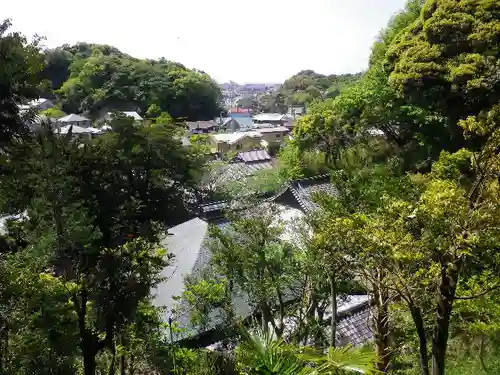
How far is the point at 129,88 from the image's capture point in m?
44.4

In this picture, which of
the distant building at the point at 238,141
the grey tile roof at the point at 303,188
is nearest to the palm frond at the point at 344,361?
the grey tile roof at the point at 303,188

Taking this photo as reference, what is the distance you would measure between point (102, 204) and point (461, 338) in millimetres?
7441

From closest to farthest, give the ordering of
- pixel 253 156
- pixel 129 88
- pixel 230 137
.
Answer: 1. pixel 253 156
2. pixel 230 137
3. pixel 129 88

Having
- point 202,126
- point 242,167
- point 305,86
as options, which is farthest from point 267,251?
point 305,86

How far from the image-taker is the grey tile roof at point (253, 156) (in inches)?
1348

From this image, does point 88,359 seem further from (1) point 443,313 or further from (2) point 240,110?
(2) point 240,110

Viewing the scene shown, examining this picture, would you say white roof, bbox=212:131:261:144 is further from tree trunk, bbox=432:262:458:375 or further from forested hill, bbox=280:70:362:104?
tree trunk, bbox=432:262:458:375

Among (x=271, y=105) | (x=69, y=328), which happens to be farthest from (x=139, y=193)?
(x=271, y=105)

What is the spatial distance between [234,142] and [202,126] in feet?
26.1

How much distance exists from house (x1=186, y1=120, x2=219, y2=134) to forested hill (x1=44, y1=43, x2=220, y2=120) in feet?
6.08

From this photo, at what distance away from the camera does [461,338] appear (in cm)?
820

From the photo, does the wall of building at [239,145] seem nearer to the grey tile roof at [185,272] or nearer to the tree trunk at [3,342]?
the grey tile roof at [185,272]

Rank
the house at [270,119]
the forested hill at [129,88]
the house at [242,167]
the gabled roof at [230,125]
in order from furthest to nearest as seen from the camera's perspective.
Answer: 1. the house at [270,119]
2. the gabled roof at [230,125]
3. the forested hill at [129,88]
4. the house at [242,167]

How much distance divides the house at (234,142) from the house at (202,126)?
17.2 ft
